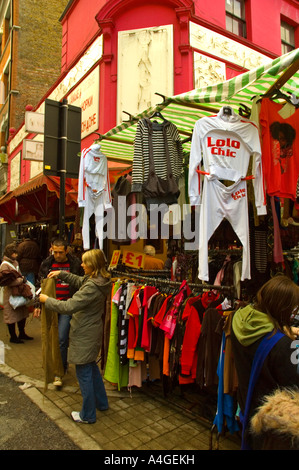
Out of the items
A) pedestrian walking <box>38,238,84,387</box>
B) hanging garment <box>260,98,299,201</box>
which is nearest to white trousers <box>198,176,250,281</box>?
hanging garment <box>260,98,299,201</box>

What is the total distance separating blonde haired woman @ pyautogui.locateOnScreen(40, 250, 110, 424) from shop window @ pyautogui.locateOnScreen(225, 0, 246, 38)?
9.51 meters

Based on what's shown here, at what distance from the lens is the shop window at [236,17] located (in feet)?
31.9

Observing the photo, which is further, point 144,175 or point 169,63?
point 169,63

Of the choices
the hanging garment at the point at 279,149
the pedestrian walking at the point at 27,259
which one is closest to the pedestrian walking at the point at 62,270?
the hanging garment at the point at 279,149

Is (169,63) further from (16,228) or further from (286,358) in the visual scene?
(16,228)

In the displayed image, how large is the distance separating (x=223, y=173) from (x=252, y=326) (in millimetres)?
1806

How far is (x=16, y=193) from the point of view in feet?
32.0

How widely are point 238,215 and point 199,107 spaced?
1.69 metres

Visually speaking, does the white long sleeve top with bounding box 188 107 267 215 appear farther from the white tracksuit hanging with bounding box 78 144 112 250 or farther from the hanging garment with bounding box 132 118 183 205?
the white tracksuit hanging with bounding box 78 144 112 250

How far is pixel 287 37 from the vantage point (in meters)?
11.2

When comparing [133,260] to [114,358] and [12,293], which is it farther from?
[12,293]

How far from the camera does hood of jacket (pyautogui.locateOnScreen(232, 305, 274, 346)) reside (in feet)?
6.85
